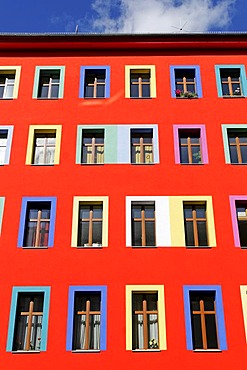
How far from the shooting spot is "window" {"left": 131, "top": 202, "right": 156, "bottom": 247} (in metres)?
17.3

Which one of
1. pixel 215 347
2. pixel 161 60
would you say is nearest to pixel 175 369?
pixel 215 347

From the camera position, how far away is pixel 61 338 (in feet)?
50.7

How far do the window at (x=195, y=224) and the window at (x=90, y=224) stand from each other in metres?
3.39

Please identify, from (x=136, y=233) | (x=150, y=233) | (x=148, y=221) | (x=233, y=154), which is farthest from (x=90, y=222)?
(x=233, y=154)

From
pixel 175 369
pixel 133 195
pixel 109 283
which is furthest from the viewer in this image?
pixel 133 195

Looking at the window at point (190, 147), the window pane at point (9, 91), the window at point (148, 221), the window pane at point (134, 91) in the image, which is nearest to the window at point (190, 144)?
the window at point (190, 147)

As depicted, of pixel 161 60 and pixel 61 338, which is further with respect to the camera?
pixel 161 60

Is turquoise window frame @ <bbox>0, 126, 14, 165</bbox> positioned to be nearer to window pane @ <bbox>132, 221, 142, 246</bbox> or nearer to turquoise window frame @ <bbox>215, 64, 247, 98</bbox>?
window pane @ <bbox>132, 221, 142, 246</bbox>

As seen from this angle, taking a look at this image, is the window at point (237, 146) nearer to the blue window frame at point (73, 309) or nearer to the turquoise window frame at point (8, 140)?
the blue window frame at point (73, 309)

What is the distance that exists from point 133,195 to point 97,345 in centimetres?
579

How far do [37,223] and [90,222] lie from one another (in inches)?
82.7

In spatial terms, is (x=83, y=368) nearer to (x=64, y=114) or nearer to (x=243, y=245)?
(x=243, y=245)

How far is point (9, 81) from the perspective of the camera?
21219 millimetres

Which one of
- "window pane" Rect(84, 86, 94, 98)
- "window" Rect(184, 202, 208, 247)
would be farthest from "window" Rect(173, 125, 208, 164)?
"window pane" Rect(84, 86, 94, 98)
